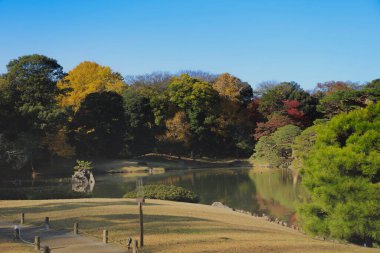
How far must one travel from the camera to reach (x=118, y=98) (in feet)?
184

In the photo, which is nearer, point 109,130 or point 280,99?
point 109,130

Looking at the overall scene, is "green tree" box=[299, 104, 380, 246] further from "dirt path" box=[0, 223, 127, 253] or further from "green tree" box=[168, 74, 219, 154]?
"green tree" box=[168, 74, 219, 154]

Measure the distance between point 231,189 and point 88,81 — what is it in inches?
1388

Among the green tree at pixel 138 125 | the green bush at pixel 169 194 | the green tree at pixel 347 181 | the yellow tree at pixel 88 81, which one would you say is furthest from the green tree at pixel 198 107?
the green tree at pixel 347 181

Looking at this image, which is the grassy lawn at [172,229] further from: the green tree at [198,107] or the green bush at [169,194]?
the green tree at [198,107]

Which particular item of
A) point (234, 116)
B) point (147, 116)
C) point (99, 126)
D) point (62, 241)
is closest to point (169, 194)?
point (62, 241)

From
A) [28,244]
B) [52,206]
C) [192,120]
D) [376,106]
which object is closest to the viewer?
[28,244]

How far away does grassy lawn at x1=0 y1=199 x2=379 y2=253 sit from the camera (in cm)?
1155

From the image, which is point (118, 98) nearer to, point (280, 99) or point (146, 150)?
point (146, 150)

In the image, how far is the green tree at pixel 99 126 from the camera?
5256cm

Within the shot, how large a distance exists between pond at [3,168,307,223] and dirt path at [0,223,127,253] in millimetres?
11569

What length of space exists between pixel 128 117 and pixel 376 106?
141ft

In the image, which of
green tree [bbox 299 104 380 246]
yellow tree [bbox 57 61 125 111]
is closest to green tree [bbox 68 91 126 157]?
yellow tree [bbox 57 61 125 111]

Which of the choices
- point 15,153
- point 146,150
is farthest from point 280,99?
point 15,153
